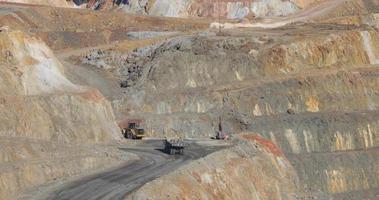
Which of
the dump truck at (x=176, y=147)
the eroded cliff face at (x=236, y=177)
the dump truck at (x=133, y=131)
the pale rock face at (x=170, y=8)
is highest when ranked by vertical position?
the pale rock face at (x=170, y=8)

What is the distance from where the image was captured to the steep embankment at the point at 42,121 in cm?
5112

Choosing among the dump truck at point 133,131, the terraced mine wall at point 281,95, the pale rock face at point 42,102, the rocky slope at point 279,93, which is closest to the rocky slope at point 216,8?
the rocky slope at point 279,93

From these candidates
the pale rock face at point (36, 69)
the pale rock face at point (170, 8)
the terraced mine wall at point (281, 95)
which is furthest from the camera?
the pale rock face at point (170, 8)

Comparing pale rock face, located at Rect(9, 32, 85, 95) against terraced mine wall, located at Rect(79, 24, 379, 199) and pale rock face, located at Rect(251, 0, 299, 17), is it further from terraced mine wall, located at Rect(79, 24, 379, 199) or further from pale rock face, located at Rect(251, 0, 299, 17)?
pale rock face, located at Rect(251, 0, 299, 17)

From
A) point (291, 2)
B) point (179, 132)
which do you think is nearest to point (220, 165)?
point (179, 132)

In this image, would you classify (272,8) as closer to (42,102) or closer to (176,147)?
(176,147)

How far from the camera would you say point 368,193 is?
79312mm

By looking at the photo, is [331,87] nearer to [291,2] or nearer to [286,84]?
[286,84]

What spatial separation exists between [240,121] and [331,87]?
13.0m

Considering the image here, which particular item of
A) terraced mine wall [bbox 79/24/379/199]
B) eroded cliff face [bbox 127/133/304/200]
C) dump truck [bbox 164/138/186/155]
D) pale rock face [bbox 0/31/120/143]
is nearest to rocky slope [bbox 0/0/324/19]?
terraced mine wall [bbox 79/24/379/199]

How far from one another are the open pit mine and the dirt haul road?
0.11 meters

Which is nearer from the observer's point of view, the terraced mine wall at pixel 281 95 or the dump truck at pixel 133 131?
the dump truck at pixel 133 131

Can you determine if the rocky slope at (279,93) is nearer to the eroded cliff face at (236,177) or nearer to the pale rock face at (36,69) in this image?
the eroded cliff face at (236,177)

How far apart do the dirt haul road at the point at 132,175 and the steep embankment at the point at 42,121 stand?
192 centimetres
